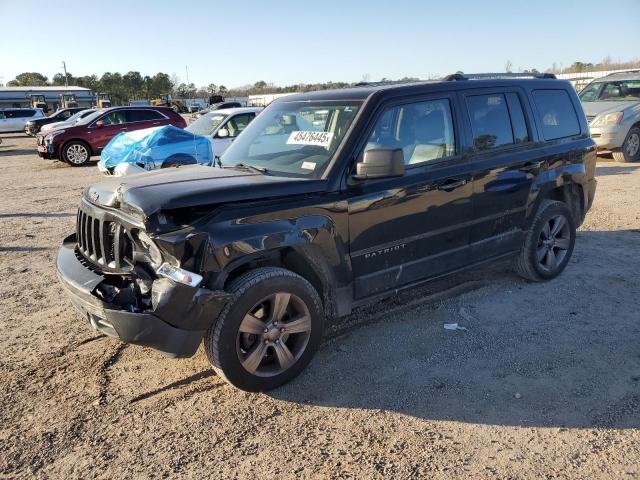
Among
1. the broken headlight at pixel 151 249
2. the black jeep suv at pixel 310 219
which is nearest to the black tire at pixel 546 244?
the black jeep suv at pixel 310 219

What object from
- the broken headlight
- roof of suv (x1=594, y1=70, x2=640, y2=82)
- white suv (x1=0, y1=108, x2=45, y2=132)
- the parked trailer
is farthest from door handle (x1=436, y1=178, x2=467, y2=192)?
the parked trailer

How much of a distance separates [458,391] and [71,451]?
236 centimetres

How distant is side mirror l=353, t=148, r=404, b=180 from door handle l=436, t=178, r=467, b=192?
67cm

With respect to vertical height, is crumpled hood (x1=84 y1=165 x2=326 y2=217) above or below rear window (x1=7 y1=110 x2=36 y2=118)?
above

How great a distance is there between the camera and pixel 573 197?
5.53 metres

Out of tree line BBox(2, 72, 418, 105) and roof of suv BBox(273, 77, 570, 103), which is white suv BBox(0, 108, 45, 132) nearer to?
roof of suv BBox(273, 77, 570, 103)

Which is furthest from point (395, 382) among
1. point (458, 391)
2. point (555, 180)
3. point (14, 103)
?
point (14, 103)

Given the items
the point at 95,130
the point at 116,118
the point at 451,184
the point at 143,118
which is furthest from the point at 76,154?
the point at 451,184

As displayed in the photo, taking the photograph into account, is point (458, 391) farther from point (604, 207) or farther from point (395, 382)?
point (604, 207)

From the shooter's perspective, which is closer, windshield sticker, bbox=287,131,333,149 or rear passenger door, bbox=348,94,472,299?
rear passenger door, bbox=348,94,472,299

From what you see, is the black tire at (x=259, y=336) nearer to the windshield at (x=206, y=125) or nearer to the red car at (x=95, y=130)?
the windshield at (x=206, y=125)

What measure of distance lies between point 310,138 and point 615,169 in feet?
34.4

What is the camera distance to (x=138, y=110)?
54.2ft

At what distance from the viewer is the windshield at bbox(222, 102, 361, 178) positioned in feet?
12.4
